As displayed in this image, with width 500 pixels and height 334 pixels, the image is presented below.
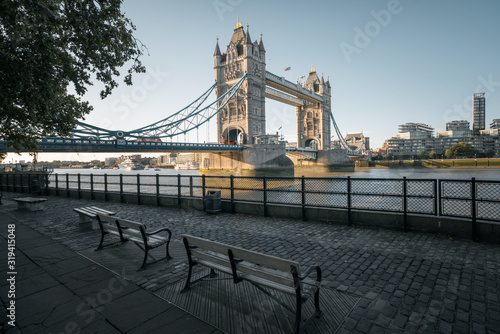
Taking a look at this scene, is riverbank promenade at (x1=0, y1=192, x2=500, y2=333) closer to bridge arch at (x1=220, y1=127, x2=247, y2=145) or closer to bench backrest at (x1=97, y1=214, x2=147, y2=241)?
bench backrest at (x1=97, y1=214, x2=147, y2=241)

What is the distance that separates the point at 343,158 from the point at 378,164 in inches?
1091

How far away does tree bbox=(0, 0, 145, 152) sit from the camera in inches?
169

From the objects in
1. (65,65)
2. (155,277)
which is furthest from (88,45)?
(155,277)

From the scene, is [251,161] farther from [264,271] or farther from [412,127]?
[412,127]

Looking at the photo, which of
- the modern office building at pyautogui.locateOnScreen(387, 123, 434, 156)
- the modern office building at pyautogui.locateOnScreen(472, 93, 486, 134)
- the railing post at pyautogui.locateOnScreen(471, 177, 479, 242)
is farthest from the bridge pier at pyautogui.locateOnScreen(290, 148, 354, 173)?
the modern office building at pyautogui.locateOnScreen(472, 93, 486, 134)

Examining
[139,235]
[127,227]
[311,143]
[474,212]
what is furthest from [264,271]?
[311,143]

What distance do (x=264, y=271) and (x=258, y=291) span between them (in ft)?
2.50

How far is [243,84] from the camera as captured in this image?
57.6 meters

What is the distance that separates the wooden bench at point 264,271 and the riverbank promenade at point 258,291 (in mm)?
291

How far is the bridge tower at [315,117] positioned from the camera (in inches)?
3374

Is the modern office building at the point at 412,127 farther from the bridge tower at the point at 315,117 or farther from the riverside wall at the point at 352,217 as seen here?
the riverside wall at the point at 352,217

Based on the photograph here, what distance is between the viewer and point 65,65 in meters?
4.97

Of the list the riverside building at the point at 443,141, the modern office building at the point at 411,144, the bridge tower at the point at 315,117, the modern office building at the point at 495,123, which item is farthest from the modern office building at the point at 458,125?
the bridge tower at the point at 315,117

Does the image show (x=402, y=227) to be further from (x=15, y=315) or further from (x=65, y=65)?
(x=65, y=65)
